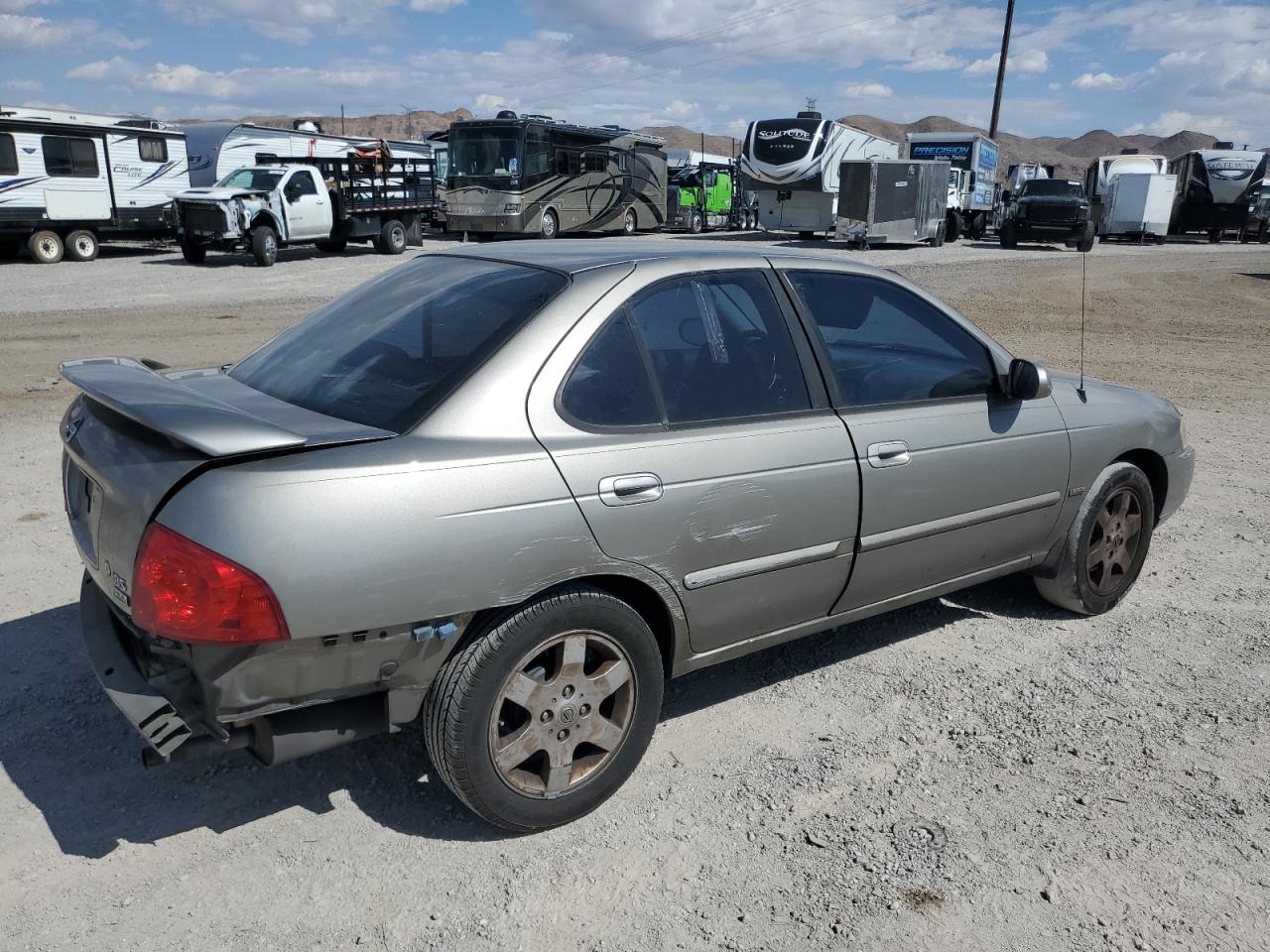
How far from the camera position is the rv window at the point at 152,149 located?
23.8 m

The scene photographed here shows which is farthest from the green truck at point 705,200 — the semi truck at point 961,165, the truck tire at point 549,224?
the truck tire at point 549,224

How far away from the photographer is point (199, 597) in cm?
237

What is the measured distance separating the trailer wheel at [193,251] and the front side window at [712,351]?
2115 cm

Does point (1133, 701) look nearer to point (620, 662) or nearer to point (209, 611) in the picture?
point (620, 662)

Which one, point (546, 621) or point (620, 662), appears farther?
point (620, 662)

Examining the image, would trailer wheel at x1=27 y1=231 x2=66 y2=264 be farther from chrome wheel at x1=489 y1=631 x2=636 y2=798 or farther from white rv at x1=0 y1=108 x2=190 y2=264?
chrome wheel at x1=489 y1=631 x2=636 y2=798

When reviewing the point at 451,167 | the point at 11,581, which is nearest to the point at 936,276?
the point at 451,167

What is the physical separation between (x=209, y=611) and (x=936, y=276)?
846 inches

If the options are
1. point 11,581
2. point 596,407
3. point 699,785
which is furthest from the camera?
point 11,581

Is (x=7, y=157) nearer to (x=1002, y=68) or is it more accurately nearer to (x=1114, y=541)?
(x=1114, y=541)

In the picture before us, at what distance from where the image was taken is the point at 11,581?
4594 mm

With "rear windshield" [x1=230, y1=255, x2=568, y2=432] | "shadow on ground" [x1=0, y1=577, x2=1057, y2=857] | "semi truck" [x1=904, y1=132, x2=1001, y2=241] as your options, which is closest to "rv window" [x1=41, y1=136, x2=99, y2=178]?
"shadow on ground" [x1=0, y1=577, x2=1057, y2=857]

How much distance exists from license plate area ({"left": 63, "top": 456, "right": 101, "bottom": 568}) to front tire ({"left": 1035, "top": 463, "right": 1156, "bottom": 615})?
3.71 meters

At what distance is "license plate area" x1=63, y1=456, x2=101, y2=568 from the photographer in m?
2.79
